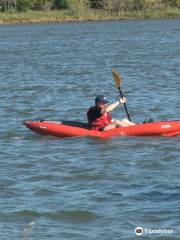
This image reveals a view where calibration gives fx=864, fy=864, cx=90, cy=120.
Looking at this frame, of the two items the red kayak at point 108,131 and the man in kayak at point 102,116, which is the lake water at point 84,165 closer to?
the red kayak at point 108,131

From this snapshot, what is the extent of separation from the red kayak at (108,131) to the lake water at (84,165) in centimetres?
13

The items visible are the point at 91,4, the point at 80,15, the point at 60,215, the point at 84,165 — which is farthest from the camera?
the point at 91,4

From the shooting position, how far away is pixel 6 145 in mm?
16328

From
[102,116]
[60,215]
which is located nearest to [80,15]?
[102,116]

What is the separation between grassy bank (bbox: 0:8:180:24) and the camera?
261 feet

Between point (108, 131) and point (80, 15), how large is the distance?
6420 centimetres

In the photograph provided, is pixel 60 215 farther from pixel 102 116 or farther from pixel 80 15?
pixel 80 15

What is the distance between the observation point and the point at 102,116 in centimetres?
1611

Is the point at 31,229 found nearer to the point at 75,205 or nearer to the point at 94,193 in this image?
the point at 75,205

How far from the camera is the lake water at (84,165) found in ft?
34.8

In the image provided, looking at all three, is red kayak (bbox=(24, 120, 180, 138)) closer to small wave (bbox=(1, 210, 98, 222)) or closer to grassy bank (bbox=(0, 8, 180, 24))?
small wave (bbox=(1, 210, 98, 222))

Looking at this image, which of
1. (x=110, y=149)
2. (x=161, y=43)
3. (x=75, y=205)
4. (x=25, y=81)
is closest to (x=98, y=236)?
(x=75, y=205)

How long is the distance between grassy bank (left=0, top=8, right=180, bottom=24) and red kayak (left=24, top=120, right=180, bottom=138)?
63093mm

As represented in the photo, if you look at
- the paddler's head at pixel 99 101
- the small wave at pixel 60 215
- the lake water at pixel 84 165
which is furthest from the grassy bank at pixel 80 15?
the small wave at pixel 60 215
